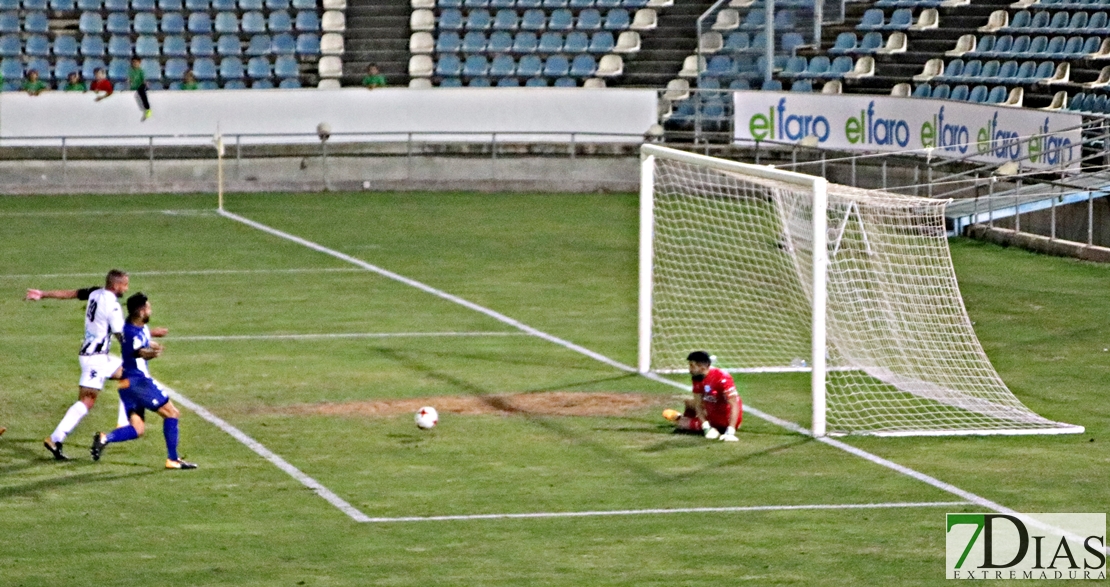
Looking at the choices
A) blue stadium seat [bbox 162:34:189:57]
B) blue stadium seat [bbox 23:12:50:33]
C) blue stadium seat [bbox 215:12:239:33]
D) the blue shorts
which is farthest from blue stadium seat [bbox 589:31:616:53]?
the blue shorts

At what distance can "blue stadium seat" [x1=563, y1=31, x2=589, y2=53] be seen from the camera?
41906mm

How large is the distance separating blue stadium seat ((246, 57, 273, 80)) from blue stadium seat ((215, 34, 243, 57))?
593 millimetres

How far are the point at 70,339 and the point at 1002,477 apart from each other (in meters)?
11.3

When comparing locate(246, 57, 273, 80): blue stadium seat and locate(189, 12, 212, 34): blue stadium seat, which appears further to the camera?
locate(189, 12, 212, 34): blue stadium seat

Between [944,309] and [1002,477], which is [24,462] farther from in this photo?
[944,309]

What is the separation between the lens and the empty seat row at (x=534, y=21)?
42.4m

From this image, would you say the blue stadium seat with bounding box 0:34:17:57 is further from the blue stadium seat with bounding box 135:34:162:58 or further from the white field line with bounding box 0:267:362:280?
the white field line with bounding box 0:267:362:280

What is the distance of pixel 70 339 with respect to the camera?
66.8ft

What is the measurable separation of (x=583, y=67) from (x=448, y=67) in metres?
3.18

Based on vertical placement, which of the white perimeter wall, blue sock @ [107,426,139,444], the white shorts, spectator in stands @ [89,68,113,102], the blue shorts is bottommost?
blue sock @ [107,426,139,444]

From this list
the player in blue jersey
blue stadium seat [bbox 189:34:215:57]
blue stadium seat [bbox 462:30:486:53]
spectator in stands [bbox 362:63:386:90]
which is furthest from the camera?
blue stadium seat [bbox 462:30:486:53]

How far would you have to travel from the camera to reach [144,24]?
42.0 m

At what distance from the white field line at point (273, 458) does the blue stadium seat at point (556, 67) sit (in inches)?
984

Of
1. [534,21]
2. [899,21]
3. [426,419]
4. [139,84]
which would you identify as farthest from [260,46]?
[426,419]
